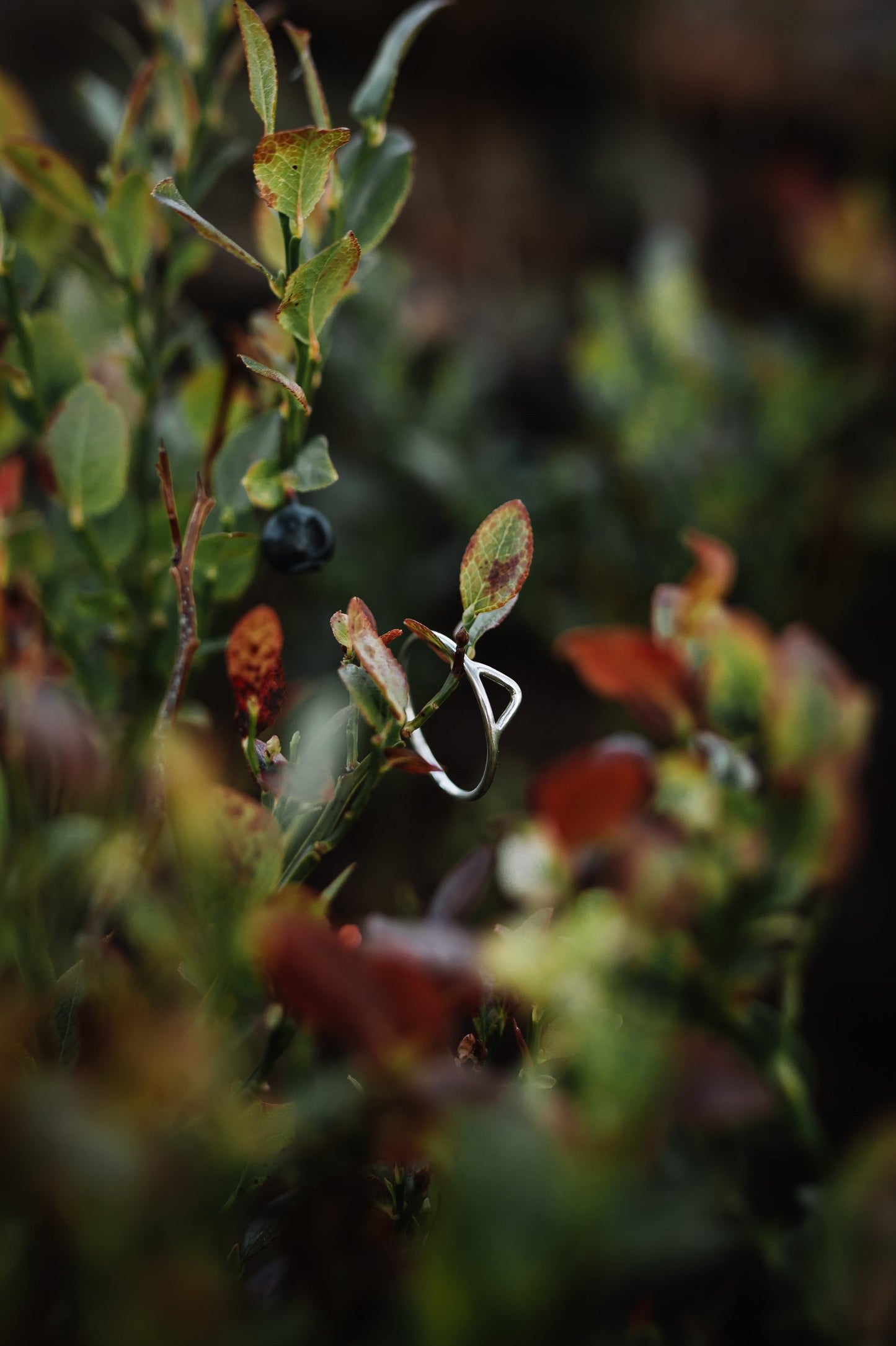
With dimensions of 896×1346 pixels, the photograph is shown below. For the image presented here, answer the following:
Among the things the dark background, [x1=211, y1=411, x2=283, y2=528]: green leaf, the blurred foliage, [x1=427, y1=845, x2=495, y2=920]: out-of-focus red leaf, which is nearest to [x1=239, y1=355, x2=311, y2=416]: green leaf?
the blurred foliage

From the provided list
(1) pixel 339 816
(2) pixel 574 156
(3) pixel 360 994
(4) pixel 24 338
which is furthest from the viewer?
(2) pixel 574 156

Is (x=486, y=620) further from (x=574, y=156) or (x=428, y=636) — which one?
(x=574, y=156)

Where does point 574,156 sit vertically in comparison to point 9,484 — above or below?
below

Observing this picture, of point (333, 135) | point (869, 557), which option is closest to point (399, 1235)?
point (333, 135)

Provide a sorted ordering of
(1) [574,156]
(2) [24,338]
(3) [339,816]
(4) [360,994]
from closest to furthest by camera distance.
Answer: (4) [360,994], (3) [339,816], (2) [24,338], (1) [574,156]

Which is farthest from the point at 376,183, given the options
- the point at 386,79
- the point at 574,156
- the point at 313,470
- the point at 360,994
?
the point at 574,156

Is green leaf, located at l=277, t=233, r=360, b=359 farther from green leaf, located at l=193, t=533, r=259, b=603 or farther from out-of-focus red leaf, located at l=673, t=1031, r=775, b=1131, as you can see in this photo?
out-of-focus red leaf, located at l=673, t=1031, r=775, b=1131

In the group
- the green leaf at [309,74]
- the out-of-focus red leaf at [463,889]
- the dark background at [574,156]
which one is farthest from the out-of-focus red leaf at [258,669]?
the dark background at [574,156]

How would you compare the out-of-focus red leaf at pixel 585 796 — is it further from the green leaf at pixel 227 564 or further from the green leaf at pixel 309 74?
the green leaf at pixel 309 74

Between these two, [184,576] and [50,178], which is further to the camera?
[50,178]
